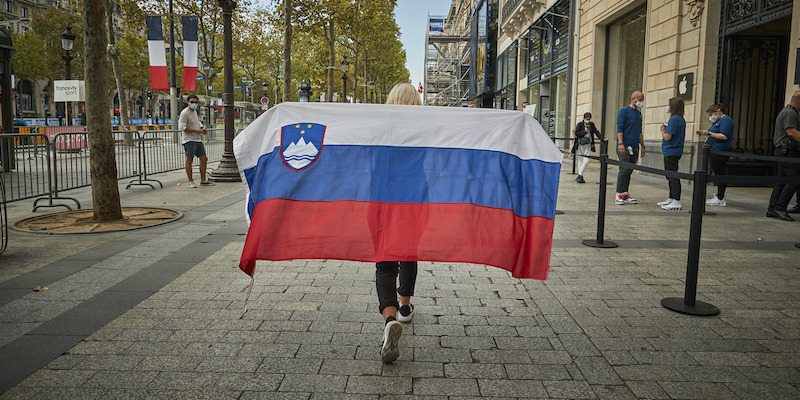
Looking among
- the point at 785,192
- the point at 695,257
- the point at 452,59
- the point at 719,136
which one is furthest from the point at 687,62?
the point at 452,59

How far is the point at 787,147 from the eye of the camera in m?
8.82

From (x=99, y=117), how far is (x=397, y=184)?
5.60 m

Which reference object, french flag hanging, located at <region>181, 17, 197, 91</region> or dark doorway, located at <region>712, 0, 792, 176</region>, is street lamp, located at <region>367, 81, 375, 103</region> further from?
dark doorway, located at <region>712, 0, 792, 176</region>

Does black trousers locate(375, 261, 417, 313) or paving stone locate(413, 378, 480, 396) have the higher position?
black trousers locate(375, 261, 417, 313)

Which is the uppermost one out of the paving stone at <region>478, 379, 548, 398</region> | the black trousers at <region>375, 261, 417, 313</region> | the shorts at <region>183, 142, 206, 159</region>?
the shorts at <region>183, 142, 206, 159</region>

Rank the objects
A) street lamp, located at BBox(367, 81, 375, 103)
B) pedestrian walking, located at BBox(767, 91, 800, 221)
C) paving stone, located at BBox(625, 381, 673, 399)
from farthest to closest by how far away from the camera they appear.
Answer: street lamp, located at BBox(367, 81, 375, 103) → pedestrian walking, located at BBox(767, 91, 800, 221) → paving stone, located at BBox(625, 381, 673, 399)

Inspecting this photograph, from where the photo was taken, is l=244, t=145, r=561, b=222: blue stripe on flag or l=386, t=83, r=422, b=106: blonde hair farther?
l=386, t=83, r=422, b=106: blonde hair

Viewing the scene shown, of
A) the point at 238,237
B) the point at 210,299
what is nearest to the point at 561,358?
the point at 210,299

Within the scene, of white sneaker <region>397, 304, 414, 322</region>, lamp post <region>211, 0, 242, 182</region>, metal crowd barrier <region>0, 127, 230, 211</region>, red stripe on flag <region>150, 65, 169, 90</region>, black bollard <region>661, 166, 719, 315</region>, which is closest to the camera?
white sneaker <region>397, 304, 414, 322</region>

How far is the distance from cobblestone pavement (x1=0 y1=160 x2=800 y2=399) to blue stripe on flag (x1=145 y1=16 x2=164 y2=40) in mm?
17289

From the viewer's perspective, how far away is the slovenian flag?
3.65 meters

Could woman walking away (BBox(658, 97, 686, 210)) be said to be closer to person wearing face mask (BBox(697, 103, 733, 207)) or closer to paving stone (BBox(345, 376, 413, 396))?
person wearing face mask (BBox(697, 103, 733, 207))

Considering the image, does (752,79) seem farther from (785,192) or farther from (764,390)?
(764,390)

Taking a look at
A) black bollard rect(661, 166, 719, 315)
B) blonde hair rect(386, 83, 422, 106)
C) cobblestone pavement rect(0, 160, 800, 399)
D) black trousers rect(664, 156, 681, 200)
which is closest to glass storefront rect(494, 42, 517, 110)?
black trousers rect(664, 156, 681, 200)
